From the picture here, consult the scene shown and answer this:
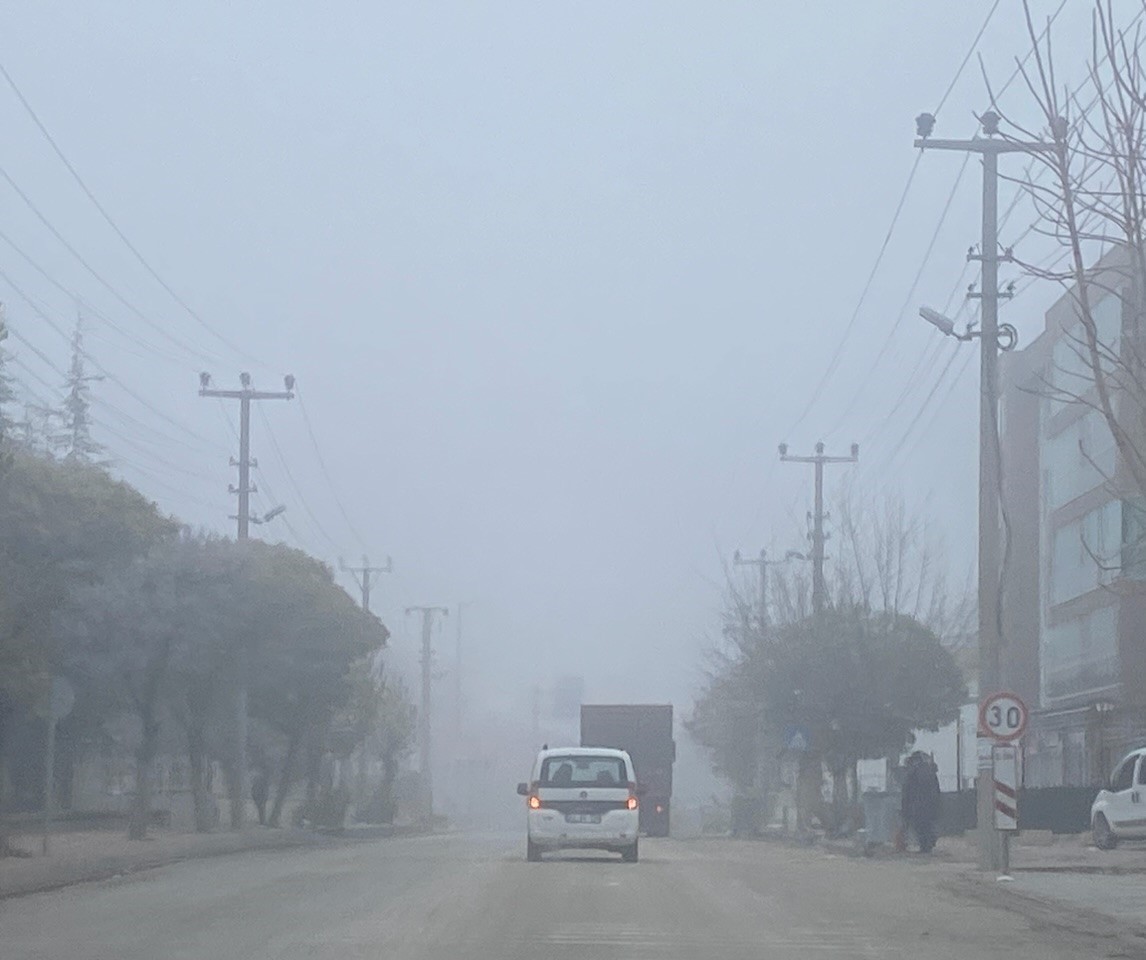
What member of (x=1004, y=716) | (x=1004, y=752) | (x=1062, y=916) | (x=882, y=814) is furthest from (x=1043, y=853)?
(x=1062, y=916)

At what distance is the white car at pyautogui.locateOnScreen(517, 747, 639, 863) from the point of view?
30656 mm

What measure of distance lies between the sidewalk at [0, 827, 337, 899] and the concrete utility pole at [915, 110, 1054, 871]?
1210cm

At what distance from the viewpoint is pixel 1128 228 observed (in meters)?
13.9

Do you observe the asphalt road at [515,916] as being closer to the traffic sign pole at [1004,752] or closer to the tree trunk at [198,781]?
the traffic sign pole at [1004,752]

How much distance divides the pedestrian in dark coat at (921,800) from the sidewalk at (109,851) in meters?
12.4

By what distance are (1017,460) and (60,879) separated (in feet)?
149

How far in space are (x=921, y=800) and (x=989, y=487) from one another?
8562 mm

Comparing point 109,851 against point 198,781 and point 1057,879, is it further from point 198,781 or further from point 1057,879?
point 1057,879

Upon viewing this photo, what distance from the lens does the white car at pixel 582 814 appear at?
101 feet

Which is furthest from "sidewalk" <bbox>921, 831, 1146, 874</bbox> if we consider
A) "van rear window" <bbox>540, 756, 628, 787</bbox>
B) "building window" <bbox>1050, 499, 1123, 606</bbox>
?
"building window" <bbox>1050, 499, 1123, 606</bbox>

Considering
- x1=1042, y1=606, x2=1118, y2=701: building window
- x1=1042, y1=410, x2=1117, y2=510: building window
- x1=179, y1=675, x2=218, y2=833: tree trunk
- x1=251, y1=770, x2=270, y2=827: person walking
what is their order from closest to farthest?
x1=179, y1=675, x2=218, y2=833: tree trunk, x1=251, y1=770, x2=270, y2=827: person walking, x1=1042, y1=410, x2=1117, y2=510: building window, x1=1042, y1=606, x2=1118, y2=701: building window

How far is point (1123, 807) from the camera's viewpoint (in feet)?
111

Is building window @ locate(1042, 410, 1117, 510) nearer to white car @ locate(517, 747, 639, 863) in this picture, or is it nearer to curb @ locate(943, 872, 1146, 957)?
white car @ locate(517, 747, 639, 863)

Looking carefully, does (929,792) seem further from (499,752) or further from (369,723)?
(499,752)
